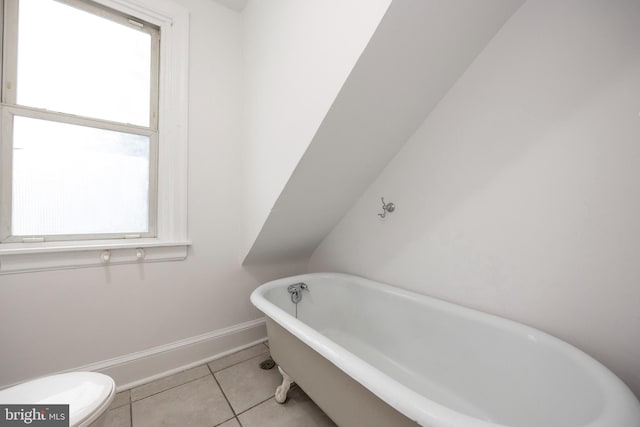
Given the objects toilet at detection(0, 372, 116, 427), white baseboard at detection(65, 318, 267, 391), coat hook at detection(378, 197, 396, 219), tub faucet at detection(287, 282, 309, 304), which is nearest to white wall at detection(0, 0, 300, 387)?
white baseboard at detection(65, 318, 267, 391)

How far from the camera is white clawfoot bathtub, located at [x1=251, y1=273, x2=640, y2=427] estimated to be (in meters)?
0.68

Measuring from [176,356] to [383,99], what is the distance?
6.49 ft

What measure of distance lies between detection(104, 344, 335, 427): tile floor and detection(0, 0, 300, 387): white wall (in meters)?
0.25

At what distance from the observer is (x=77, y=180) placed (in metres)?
1.31

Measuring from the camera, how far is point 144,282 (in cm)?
145

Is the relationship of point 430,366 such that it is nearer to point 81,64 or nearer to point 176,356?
point 176,356

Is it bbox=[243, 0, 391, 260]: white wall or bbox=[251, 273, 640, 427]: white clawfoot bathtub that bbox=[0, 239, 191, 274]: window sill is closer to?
bbox=[243, 0, 391, 260]: white wall

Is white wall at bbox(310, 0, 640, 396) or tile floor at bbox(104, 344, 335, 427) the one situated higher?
white wall at bbox(310, 0, 640, 396)

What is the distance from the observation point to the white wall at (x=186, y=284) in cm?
118

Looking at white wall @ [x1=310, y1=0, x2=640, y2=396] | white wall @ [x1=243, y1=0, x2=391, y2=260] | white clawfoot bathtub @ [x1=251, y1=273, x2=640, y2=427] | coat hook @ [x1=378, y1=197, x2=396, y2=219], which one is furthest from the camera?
coat hook @ [x1=378, y1=197, x2=396, y2=219]

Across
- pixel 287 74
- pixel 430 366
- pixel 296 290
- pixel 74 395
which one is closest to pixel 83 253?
pixel 74 395

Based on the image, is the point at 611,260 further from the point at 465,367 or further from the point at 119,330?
the point at 119,330

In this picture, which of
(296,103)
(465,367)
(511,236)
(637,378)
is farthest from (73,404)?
(637,378)

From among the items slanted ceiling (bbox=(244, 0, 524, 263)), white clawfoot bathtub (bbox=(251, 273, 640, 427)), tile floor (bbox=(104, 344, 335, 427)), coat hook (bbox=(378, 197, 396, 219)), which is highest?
slanted ceiling (bbox=(244, 0, 524, 263))
